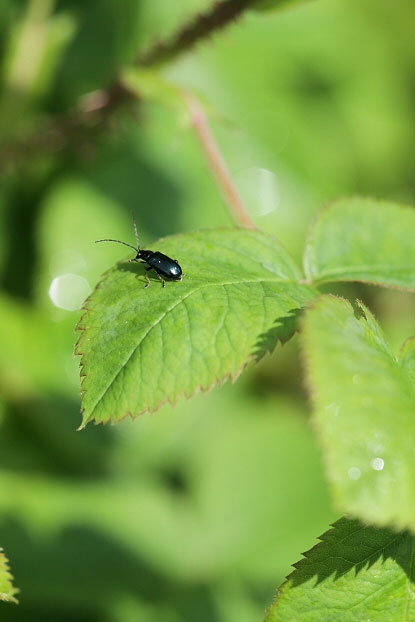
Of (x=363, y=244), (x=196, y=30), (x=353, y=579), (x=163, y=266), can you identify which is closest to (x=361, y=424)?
(x=353, y=579)

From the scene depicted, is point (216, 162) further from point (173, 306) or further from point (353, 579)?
point (353, 579)

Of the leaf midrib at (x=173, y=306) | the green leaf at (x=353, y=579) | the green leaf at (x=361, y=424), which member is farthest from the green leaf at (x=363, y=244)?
the green leaf at (x=353, y=579)

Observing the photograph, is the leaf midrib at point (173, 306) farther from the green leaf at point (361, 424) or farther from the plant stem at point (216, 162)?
the plant stem at point (216, 162)

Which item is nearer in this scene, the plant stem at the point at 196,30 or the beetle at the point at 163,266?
the beetle at the point at 163,266

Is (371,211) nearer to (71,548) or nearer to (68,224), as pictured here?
(68,224)

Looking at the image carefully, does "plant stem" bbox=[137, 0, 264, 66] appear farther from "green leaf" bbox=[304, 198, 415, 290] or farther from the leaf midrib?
the leaf midrib

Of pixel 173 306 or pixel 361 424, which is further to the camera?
pixel 173 306
